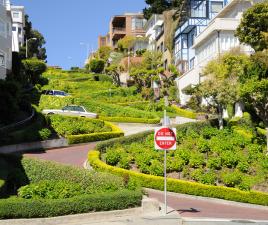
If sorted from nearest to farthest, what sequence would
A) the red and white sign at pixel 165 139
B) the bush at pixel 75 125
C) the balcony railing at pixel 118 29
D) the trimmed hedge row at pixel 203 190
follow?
the red and white sign at pixel 165 139, the trimmed hedge row at pixel 203 190, the bush at pixel 75 125, the balcony railing at pixel 118 29

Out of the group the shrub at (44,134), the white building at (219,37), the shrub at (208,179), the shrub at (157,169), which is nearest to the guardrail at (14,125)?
the shrub at (44,134)

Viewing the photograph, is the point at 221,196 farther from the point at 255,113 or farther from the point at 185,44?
the point at 185,44

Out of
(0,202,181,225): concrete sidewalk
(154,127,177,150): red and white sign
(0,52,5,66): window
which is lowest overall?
(0,202,181,225): concrete sidewalk

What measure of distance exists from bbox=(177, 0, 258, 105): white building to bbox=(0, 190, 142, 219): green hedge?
101ft

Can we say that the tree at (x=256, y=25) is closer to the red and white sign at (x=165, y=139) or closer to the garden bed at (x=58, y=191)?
the red and white sign at (x=165, y=139)

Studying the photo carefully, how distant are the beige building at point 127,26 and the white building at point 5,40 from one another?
63906mm

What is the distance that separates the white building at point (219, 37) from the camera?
49.4 m

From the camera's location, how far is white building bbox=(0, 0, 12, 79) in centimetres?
4287

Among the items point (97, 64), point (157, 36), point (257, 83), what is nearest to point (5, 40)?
point (257, 83)

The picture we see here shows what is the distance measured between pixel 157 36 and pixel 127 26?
36555 millimetres

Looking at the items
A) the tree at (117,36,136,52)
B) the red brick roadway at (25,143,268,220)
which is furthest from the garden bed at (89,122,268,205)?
the tree at (117,36,136,52)

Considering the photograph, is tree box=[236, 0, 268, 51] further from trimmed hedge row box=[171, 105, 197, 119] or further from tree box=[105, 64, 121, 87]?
tree box=[105, 64, 121, 87]

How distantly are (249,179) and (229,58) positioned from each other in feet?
43.1

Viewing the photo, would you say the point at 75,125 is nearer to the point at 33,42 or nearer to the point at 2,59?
the point at 2,59
